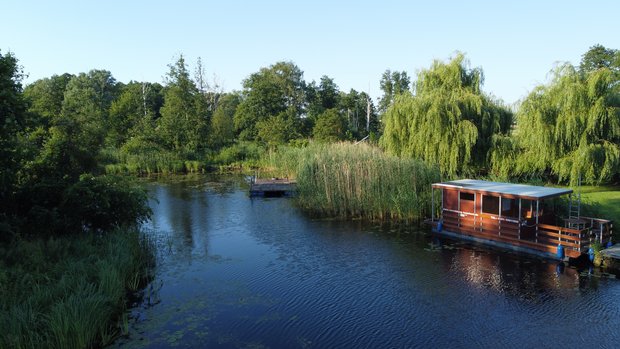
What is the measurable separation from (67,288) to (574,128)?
20.5 m

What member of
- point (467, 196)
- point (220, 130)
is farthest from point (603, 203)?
point (220, 130)

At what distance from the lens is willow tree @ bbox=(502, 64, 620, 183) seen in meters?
19.8

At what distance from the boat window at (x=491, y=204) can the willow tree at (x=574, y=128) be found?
6.04 meters

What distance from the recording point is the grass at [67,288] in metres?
8.45

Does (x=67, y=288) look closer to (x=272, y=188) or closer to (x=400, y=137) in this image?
(x=400, y=137)

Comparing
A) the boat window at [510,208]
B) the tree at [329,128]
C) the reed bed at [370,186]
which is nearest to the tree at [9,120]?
the reed bed at [370,186]

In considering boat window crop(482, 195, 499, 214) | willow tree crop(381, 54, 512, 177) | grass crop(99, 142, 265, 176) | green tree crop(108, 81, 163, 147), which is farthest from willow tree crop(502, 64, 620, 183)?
green tree crop(108, 81, 163, 147)

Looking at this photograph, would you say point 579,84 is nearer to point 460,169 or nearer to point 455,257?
point 460,169

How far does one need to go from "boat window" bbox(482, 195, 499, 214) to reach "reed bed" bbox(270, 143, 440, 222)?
413 centimetres

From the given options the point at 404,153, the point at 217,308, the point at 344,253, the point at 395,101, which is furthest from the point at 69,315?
the point at 395,101

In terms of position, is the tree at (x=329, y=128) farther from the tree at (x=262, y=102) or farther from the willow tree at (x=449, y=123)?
the willow tree at (x=449, y=123)

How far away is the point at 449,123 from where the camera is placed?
22.7 meters

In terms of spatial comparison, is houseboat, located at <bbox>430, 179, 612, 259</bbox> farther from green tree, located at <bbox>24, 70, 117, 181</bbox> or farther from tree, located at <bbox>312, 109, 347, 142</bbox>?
tree, located at <bbox>312, 109, 347, 142</bbox>

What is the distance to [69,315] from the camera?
28.7 ft
